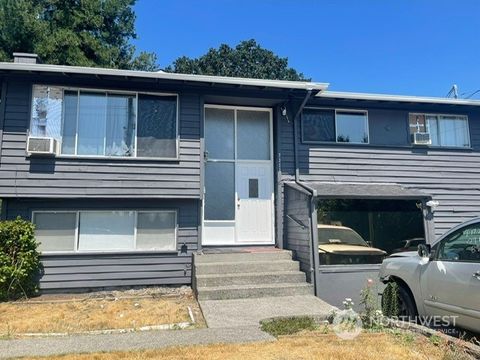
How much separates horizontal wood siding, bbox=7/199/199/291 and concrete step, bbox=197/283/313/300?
1.52 meters

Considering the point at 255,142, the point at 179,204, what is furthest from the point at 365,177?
the point at 179,204

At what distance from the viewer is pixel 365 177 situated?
9992 mm

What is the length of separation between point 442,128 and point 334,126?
319 centimetres

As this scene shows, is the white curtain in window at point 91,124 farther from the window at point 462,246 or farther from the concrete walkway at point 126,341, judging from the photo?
the window at point 462,246

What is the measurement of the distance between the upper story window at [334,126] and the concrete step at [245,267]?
10.8 ft

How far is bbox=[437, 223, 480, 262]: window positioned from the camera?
4555 millimetres

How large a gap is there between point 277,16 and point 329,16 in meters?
2.47

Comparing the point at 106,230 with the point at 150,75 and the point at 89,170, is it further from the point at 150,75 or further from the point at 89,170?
the point at 150,75

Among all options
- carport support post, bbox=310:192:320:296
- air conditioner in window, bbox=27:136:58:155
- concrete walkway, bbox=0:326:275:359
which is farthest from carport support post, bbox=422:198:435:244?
air conditioner in window, bbox=27:136:58:155

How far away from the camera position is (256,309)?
21.4ft

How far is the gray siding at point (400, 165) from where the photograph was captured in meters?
9.80

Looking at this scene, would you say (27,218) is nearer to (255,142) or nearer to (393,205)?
(255,142)

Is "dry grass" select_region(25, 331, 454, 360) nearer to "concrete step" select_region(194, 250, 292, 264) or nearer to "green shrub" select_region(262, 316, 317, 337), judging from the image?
"green shrub" select_region(262, 316, 317, 337)

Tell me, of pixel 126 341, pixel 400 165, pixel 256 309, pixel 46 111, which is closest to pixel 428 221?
pixel 400 165
